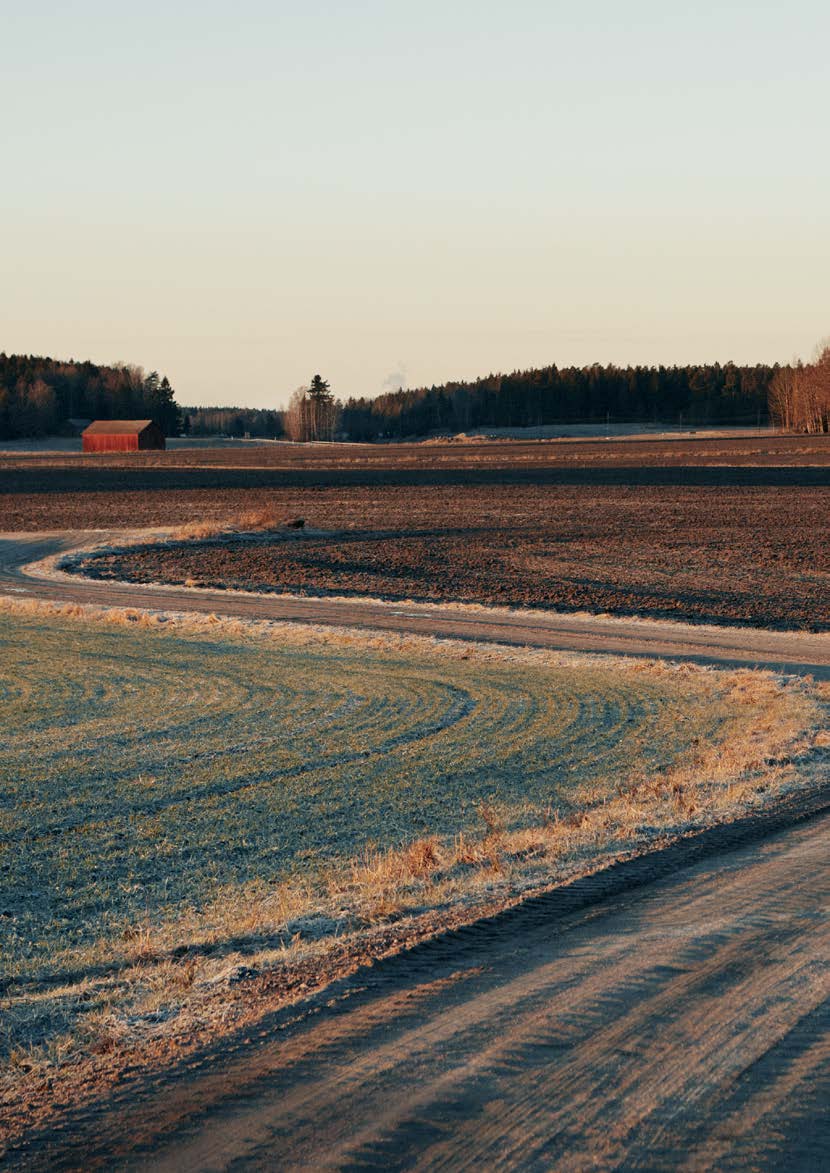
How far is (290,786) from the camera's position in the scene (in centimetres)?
1474

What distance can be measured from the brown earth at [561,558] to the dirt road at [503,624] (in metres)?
1.51

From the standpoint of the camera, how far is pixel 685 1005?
6.75 metres

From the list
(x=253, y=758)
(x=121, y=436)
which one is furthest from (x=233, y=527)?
(x=121, y=436)

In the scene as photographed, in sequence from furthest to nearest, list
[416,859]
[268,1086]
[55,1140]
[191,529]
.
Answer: [191,529] → [416,859] → [268,1086] → [55,1140]

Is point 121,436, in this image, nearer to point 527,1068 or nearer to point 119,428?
point 119,428

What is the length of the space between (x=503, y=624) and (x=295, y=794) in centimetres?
1524

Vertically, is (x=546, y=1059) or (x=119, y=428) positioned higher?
(x=119, y=428)

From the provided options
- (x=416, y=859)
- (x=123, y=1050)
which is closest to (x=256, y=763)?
(x=416, y=859)

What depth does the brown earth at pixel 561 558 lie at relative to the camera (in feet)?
108

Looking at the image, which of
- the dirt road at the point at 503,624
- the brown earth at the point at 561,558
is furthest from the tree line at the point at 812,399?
the dirt road at the point at 503,624

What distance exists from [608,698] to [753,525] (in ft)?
105

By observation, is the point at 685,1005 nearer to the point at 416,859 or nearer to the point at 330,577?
the point at 416,859

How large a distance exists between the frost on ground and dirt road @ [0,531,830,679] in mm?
1795

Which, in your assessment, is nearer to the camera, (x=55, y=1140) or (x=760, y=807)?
(x=55, y=1140)
